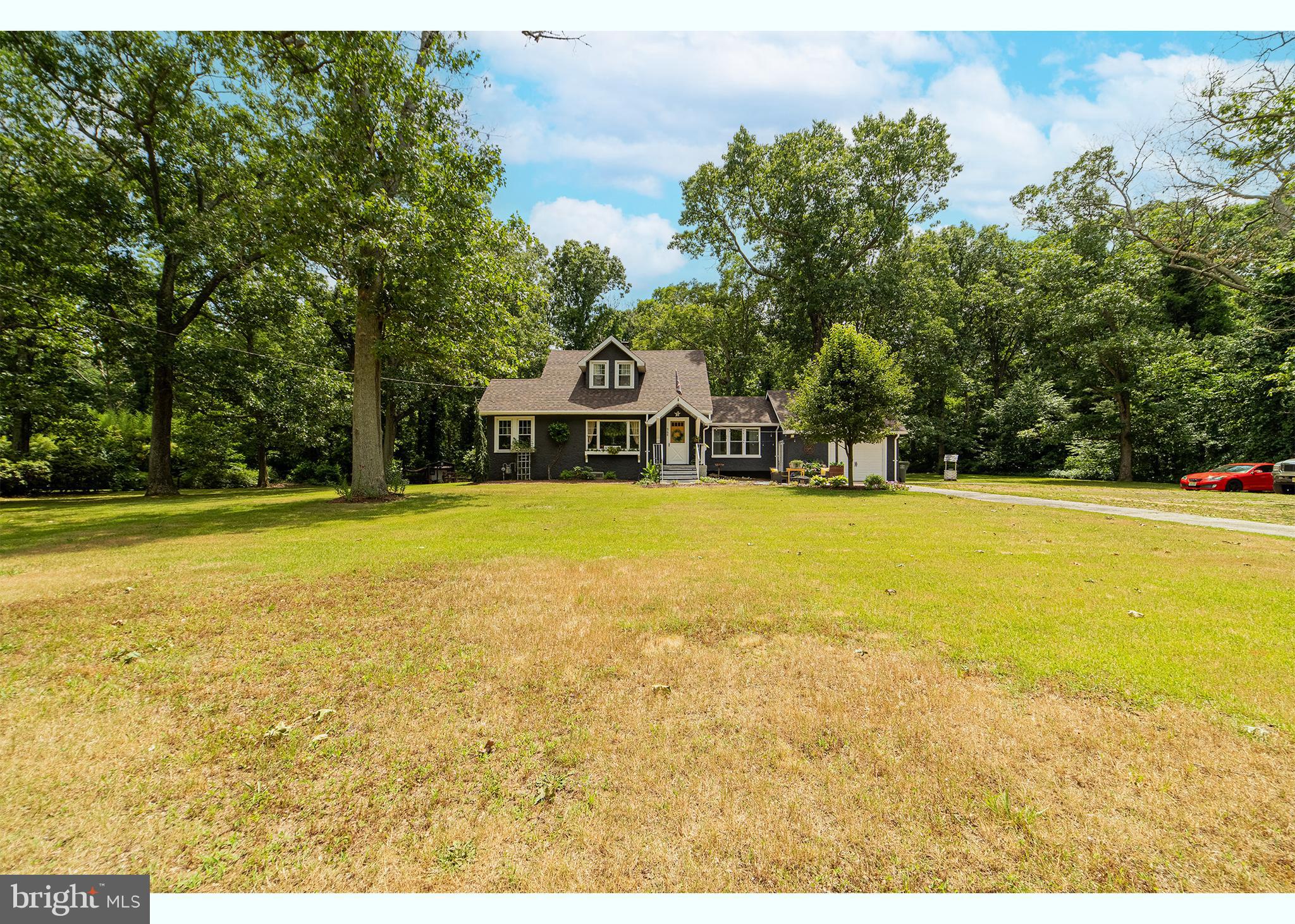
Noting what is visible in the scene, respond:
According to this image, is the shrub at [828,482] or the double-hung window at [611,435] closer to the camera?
the shrub at [828,482]

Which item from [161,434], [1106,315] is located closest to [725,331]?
[1106,315]

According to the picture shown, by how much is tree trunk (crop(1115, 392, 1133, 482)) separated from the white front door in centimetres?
2376

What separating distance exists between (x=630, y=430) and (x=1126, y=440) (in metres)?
26.8

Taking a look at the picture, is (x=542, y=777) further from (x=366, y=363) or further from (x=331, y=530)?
(x=366, y=363)

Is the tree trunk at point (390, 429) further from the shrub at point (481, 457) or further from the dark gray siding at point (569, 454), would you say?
the dark gray siding at point (569, 454)

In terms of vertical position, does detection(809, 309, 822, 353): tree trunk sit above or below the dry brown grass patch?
above

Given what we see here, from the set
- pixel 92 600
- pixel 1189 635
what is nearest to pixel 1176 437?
pixel 1189 635

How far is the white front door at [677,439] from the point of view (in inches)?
1005

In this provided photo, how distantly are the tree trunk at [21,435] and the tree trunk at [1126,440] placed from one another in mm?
49260

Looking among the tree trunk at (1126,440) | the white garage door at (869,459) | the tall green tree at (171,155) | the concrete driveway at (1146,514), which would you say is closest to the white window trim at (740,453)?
the white garage door at (869,459)

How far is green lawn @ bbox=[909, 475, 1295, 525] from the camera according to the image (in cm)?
1288

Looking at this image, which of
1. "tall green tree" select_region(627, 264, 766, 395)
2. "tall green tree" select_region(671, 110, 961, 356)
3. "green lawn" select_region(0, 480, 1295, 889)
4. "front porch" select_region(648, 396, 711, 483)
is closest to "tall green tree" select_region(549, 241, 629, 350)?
"tall green tree" select_region(627, 264, 766, 395)

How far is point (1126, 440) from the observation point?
2758 centimetres

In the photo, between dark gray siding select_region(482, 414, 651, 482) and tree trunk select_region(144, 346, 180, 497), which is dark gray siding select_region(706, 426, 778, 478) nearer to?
dark gray siding select_region(482, 414, 651, 482)
